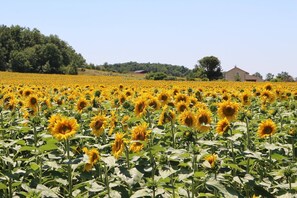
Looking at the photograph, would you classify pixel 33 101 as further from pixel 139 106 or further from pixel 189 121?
pixel 189 121

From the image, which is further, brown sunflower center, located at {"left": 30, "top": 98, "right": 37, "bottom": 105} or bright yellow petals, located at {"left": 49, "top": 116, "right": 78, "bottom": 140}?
brown sunflower center, located at {"left": 30, "top": 98, "right": 37, "bottom": 105}

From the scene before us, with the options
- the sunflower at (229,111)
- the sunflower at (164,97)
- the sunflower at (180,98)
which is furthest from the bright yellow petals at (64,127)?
the sunflower at (180,98)

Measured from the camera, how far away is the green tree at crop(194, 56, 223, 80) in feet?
266

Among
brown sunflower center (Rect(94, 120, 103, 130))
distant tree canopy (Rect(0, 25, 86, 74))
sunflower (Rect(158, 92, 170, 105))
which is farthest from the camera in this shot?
distant tree canopy (Rect(0, 25, 86, 74))

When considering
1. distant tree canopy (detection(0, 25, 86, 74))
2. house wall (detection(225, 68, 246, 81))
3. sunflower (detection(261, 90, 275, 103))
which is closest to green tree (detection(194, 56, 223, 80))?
house wall (detection(225, 68, 246, 81))

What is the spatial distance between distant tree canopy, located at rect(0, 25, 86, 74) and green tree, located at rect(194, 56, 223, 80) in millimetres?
24635

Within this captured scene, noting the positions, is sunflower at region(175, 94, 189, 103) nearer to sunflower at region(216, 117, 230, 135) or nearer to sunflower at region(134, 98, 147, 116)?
sunflower at region(134, 98, 147, 116)

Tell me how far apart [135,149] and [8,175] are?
0.99 metres

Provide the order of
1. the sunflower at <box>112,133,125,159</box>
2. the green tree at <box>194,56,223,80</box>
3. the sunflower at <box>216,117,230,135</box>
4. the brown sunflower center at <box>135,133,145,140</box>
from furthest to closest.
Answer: the green tree at <box>194,56,223,80</box>, the sunflower at <box>216,117,230,135</box>, the brown sunflower center at <box>135,133,145,140</box>, the sunflower at <box>112,133,125,159</box>

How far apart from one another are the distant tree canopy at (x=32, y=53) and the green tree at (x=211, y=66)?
80.8ft

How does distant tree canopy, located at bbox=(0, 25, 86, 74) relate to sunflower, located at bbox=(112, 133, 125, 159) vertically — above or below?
above

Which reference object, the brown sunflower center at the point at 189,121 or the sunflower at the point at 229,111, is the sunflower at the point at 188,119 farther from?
the sunflower at the point at 229,111

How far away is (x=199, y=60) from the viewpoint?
83.0m

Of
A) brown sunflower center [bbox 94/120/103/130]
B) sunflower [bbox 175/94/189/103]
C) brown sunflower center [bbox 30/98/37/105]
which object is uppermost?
sunflower [bbox 175/94/189/103]
